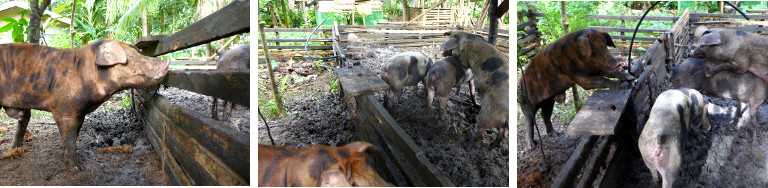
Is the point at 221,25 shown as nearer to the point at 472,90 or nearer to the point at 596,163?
the point at 472,90

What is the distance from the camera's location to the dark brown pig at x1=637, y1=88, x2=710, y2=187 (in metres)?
1.61

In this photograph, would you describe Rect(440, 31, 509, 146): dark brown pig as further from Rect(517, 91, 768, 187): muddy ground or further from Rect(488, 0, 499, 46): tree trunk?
Rect(517, 91, 768, 187): muddy ground

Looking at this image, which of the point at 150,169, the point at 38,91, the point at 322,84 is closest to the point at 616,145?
the point at 322,84

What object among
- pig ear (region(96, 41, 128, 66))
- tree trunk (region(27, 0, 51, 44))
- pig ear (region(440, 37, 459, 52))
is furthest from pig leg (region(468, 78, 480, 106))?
tree trunk (region(27, 0, 51, 44))

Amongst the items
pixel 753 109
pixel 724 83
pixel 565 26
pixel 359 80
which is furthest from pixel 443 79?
pixel 753 109

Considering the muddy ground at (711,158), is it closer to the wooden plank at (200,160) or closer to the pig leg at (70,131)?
the wooden plank at (200,160)

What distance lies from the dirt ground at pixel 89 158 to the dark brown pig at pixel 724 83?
2.27m

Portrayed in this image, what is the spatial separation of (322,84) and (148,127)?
1.46 metres

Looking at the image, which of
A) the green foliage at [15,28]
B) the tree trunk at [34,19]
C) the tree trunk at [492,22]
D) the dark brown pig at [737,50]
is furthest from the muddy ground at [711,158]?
the green foliage at [15,28]

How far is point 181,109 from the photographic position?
6.06ft

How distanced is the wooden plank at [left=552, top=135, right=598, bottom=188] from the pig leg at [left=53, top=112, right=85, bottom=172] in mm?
1670

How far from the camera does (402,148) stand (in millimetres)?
1285

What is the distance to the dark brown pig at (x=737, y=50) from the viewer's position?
188cm

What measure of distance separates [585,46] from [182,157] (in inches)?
61.5
